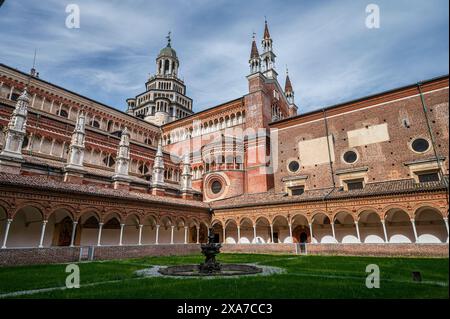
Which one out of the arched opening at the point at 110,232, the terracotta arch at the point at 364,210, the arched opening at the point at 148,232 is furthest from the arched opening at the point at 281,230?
the arched opening at the point at 110,232

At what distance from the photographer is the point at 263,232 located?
2877 cm

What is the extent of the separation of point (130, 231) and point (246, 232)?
38.7 ft

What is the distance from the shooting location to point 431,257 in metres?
17.8

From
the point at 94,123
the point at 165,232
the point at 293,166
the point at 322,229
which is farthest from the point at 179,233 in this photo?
the point at 94,123

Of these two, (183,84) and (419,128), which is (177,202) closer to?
(419,128)

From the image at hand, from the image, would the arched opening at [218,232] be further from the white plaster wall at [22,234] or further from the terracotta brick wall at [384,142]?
the white plaster wall at [22,234]

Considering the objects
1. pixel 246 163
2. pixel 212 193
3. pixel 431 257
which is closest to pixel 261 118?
pixel 246 163

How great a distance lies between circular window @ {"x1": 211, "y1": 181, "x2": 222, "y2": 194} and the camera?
34.7 metres

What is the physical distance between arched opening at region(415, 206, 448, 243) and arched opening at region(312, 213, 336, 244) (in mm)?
6375

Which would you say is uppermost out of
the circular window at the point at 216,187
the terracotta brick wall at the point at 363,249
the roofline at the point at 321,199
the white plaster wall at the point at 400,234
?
the circular window at the point at 216,187

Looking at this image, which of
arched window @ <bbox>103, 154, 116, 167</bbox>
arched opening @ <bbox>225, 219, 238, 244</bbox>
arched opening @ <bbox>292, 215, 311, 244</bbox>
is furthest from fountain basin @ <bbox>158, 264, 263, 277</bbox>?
arched window @ <bbox>103, 154, 116, 167</bbox>

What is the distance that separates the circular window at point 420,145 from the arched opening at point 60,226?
90.6ft

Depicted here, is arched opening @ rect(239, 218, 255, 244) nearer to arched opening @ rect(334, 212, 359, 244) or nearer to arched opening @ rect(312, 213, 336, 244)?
arched opening @ rect(312, 213, 336, 244)

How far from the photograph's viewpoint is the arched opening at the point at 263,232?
28234 millimetres
